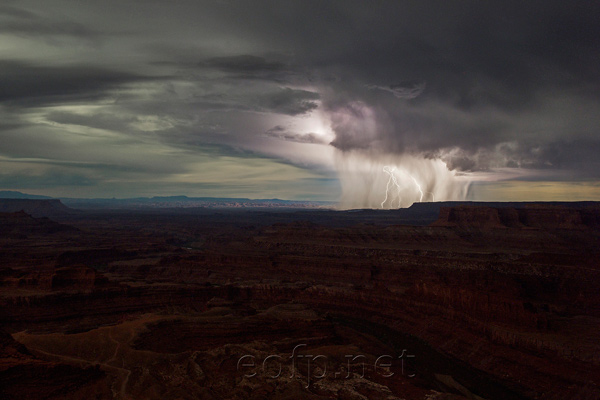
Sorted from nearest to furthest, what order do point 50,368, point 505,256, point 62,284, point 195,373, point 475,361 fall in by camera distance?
1. point 50,368
2. point 195,373
3. point 475,361
4. point 62,284
5. point 505,256

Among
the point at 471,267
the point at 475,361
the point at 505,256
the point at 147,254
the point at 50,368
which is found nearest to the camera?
the point at 50,368

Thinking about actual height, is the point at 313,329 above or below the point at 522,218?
below

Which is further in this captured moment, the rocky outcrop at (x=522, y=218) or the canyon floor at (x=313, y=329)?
the rocky outcrop at (x=522, y=218)

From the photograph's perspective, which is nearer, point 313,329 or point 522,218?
point 313,329

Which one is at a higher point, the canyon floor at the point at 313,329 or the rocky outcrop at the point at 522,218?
the rocky outcrop at the point at 522,218

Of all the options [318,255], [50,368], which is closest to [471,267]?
[318,255]

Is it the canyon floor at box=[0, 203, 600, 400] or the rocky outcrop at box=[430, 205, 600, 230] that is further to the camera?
the rocky outcrop at box=[430, 205, 600, 230]

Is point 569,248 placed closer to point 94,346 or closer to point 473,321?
point 473,321

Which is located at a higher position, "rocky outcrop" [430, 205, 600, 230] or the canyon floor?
"rocky outcrop" [430, 205, 600, 230]
